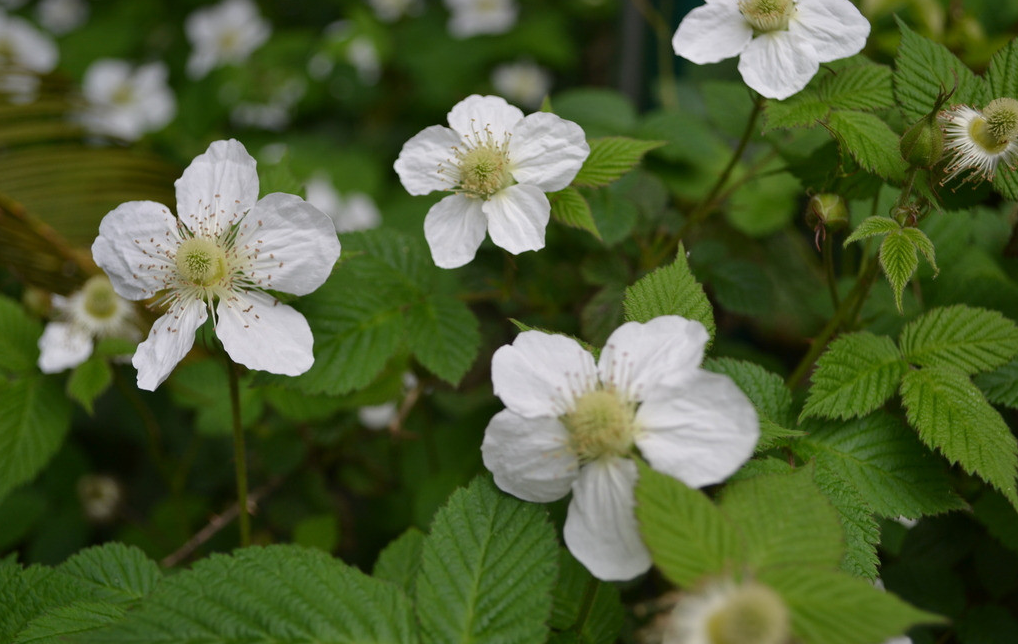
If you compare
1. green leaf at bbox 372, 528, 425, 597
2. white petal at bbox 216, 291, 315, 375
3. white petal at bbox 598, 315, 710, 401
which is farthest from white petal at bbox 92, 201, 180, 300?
white petal at bbox 598, 315, 710, 401

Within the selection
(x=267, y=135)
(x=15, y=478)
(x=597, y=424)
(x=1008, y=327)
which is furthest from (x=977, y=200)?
(x=267, y=135)

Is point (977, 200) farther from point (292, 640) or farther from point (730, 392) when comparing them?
point (292, 640)

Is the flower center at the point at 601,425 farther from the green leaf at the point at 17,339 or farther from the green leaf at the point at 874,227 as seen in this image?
the green leaf at the point at 17,339

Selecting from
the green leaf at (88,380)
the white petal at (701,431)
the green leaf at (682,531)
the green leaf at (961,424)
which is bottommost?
the green leaf at (88,380)

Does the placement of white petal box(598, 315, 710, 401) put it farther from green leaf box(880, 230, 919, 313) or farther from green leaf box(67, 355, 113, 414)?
green leaf box(67, 355, 113, 414)

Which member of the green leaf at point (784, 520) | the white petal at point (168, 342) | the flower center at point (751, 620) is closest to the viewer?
the flower center at point (751, 620)

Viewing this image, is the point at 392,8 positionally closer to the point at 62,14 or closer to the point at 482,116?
the point at 62,14

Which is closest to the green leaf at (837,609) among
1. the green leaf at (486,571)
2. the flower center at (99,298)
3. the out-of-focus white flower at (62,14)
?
the green leaf at (486,571)
